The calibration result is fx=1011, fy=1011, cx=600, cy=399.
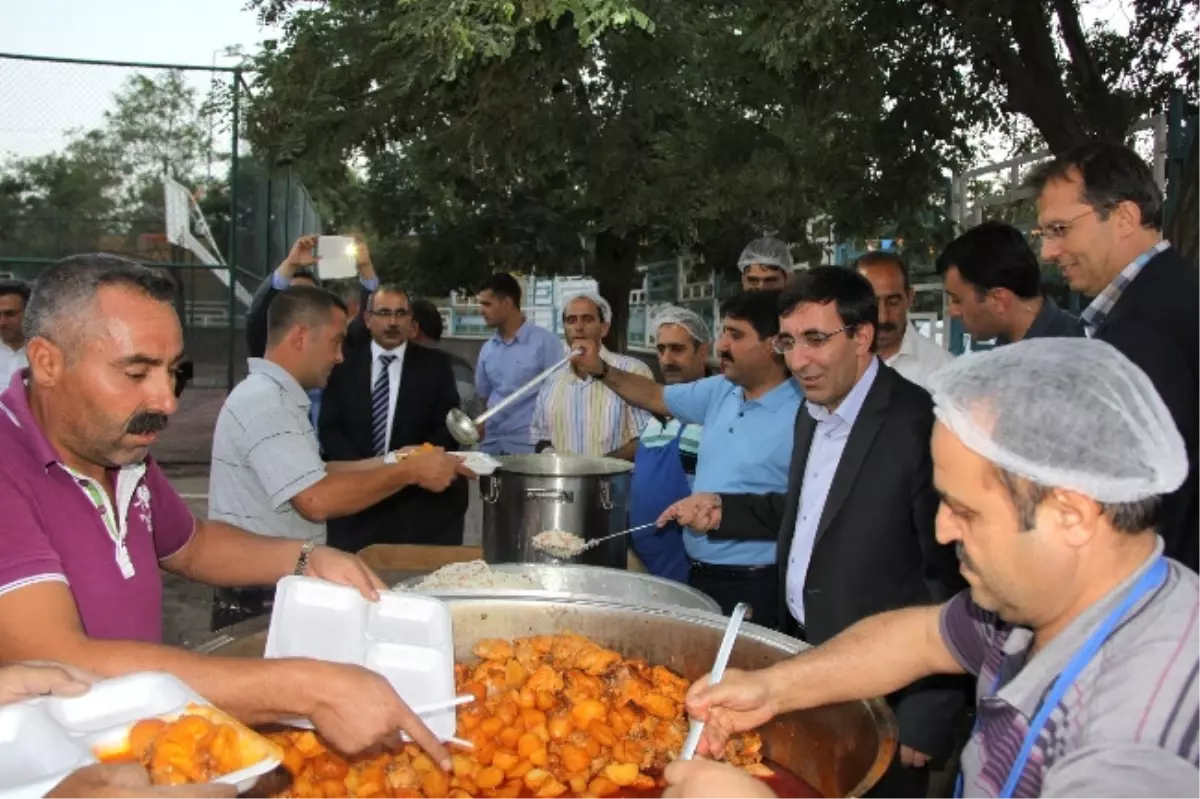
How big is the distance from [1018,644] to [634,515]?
323 centimetres

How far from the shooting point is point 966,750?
1.69 meters

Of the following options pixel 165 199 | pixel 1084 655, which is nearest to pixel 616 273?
pixel 165 199

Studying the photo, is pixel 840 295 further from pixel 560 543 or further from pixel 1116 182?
pixel 560 543

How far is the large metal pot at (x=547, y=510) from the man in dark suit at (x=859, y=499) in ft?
2.43

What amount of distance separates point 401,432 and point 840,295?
125 inches

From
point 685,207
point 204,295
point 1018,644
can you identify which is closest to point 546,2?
point 1018,644

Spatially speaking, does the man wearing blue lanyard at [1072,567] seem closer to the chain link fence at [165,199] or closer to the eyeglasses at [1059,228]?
the eyeglasses at [1059,228]

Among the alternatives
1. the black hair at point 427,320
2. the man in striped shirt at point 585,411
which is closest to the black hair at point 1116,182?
the man in striped shirt at point 585,411

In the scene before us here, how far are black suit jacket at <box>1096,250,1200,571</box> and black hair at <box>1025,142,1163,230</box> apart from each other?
275mm

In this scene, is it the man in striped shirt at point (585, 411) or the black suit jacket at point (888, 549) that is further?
the man in striped shirt at point (585, 411)

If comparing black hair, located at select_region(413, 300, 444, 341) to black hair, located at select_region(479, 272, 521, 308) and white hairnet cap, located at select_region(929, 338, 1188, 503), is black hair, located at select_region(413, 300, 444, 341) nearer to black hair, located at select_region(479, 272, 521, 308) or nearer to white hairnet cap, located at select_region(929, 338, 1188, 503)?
black hair, located at select_region(479, 272, 521, 308)

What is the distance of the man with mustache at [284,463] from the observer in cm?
346

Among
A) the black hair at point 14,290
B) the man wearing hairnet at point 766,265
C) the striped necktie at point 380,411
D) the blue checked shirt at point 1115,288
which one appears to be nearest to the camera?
the blue checked shirt at point 1115,288

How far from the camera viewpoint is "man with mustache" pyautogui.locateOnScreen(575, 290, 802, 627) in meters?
3.84
